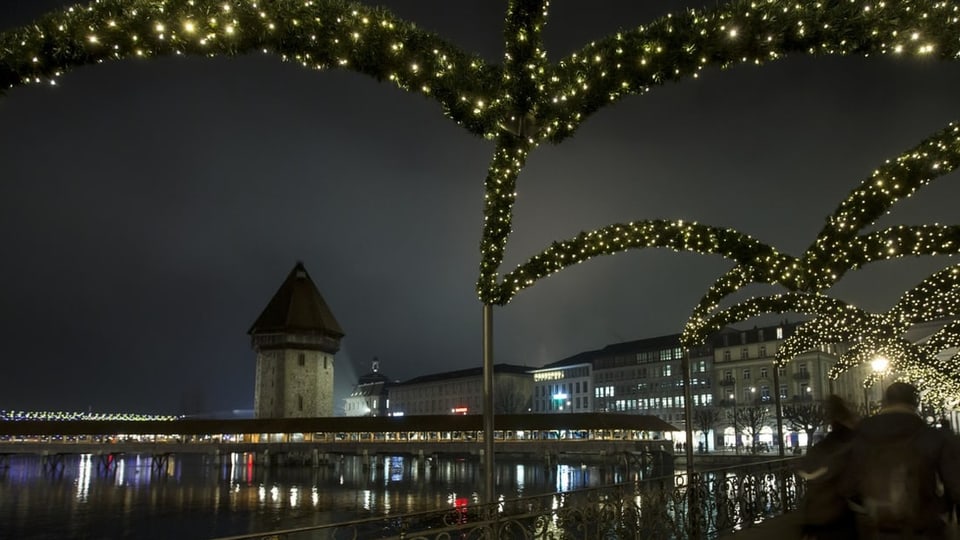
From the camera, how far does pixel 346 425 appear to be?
58531 millimetres

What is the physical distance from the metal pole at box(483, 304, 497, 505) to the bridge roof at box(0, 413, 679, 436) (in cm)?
4258

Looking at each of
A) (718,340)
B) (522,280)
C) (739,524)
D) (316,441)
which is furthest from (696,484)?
(718,340)

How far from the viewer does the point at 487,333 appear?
10.0m

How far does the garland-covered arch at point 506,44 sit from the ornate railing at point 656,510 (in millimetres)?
3747

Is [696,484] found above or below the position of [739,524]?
above

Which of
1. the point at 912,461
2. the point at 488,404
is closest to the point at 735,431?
the point at 488,404

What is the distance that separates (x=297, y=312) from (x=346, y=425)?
1632 cm

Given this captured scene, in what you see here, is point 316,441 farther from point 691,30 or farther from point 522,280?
point 691,30

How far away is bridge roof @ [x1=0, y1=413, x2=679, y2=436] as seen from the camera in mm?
53219

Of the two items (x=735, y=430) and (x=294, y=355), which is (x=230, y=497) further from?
(x=735, y=430)

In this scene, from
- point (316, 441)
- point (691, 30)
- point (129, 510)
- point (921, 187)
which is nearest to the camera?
point (691, 30)

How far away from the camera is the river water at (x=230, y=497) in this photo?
2848cm

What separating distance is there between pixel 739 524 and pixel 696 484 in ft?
5.14

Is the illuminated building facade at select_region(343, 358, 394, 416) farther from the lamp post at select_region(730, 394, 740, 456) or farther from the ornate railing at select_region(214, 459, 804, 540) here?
the ornate railing at select_region(214, 459, 804, 540)
